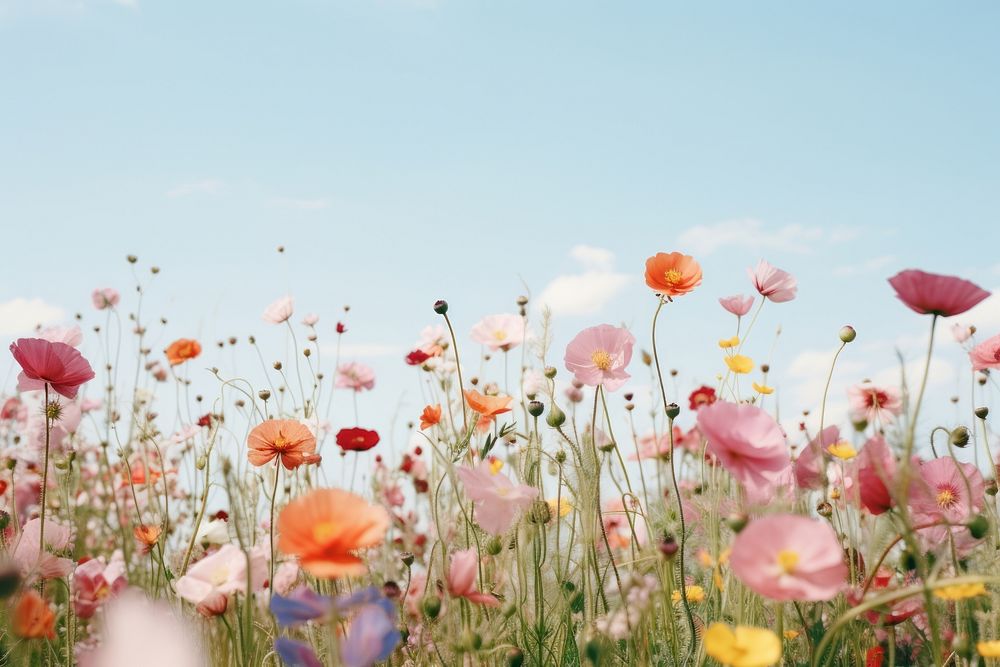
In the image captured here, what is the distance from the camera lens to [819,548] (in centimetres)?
82

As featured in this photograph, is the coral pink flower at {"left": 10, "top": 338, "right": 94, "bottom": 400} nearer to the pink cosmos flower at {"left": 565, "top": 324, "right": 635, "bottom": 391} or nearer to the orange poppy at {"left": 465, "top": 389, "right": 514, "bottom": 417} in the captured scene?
the orange poppy at {"left": 465, "top": 389, "right": 514, "bottom": 417}

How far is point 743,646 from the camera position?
85 cm

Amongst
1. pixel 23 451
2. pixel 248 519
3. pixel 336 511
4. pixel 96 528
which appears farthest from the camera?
pixel 96 528

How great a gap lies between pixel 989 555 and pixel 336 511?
138 centimetres

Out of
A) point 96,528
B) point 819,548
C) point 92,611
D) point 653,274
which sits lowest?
point 96,528

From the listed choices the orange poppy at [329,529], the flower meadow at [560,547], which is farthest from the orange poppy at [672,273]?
the orange poppy at [329,529]

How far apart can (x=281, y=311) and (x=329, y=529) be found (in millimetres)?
2044

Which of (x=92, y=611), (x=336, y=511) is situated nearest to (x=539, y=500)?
(x=336, y=511)

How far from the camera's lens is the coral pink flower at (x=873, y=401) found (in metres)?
2.25

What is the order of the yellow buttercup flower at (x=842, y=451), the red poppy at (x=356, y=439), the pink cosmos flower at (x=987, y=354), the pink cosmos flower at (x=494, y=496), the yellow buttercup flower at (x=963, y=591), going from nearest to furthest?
the yellow buttercup flower at (x=963, y=591), the pink cosmos flower at (x=494, y=496), the yellow buttercup flower at (x=842, y=451), the pink cosmos flower at (x=987, y=354), the red poppy at (x=356, y=439)

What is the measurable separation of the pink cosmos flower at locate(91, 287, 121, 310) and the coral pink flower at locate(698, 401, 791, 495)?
125 inches

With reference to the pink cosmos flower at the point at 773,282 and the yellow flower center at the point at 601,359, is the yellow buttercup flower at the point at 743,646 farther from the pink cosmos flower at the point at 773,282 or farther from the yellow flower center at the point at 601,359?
the pink cosmos flower at the point at 773,282

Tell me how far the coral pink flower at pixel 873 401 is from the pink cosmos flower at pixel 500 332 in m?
0.89

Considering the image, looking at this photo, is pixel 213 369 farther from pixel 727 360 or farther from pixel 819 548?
pixel 819 548
